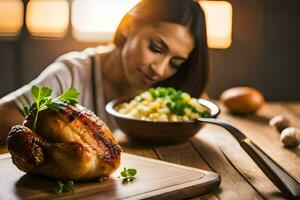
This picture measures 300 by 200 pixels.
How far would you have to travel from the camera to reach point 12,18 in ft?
14.8

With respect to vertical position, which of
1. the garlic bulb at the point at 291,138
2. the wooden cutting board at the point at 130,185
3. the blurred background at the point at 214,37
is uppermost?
the wooden cutting board at the point at 130,185

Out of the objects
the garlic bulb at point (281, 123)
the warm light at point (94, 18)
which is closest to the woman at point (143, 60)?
the garlic bulb at point (281, 123)

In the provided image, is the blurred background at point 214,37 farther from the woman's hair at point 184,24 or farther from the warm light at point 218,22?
the woman's hair at point 184,24

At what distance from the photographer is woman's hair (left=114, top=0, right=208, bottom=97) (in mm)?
2666

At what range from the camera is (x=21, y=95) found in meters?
2.32

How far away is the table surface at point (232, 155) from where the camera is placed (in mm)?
1727

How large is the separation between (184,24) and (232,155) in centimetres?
78

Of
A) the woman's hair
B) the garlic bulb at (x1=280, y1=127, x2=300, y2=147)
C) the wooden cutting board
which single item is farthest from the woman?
the wooden cutting board

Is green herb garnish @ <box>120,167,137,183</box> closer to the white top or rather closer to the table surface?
the table surface

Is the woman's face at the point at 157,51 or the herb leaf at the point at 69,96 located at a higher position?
the herb leaf at the point at 69,96

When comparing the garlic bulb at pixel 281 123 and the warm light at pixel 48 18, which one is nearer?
the garlic bulb at pixel 281 123

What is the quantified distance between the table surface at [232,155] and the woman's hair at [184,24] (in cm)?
25

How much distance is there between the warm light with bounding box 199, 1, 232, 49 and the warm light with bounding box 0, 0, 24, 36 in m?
1.42

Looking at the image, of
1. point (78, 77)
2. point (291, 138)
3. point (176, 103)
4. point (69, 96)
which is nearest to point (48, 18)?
point (78, 77)
